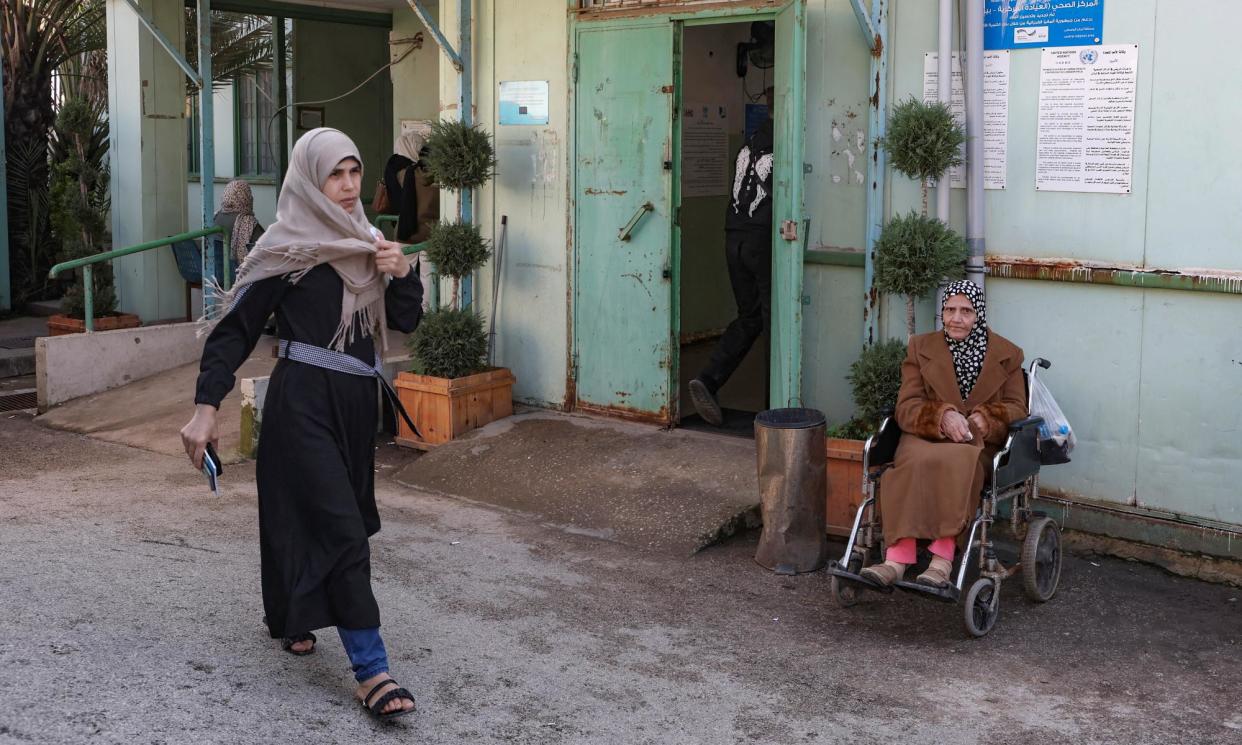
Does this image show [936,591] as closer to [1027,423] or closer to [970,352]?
[1027,423]

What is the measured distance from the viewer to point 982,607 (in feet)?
18.2

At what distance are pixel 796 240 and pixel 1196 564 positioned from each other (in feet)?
8.21

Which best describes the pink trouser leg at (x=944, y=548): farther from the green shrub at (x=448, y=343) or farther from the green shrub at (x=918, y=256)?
the green shrub at (x=448, y=343)

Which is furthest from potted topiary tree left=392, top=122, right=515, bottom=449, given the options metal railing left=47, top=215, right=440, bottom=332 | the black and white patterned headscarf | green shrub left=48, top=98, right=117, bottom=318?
green shrub left=48, top=98, right=117, bottom=318

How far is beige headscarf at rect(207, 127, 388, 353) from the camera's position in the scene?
177 inches

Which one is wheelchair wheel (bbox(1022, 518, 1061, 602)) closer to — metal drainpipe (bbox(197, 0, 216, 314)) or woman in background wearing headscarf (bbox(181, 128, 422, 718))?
woman in background wearing headscarf (bbox(181, 128, 422, 718))

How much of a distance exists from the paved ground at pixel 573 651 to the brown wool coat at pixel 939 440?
1.64ft

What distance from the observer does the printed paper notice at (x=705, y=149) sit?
9.52m

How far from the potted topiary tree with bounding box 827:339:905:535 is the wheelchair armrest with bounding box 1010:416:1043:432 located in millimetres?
920

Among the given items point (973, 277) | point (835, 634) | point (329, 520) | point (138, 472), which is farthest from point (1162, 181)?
point (138, 472)

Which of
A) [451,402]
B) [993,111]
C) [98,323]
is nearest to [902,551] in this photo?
[993,111]

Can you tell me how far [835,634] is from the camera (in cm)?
564

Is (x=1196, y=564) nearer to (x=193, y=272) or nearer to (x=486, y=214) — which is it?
(x=486, y=214)

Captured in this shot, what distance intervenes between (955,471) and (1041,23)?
2373 millimetres
